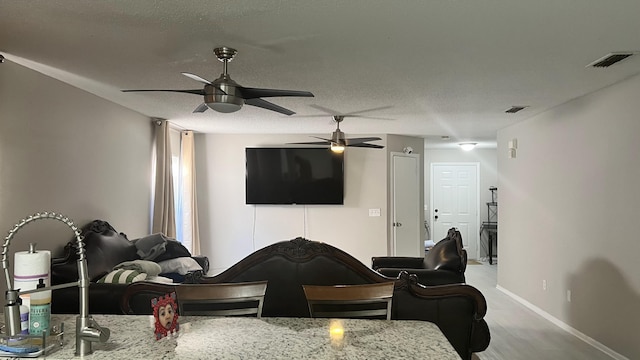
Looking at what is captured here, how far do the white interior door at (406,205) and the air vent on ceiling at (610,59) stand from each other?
4432 mm

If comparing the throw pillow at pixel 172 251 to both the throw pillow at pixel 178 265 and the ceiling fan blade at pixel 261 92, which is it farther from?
the ceiling fan blade at pixel 261 92

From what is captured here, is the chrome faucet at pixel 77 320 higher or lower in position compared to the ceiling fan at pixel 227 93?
lower

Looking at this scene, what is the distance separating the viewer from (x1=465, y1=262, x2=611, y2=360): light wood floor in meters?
4.04

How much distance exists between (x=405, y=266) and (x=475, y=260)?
5254 millimetres

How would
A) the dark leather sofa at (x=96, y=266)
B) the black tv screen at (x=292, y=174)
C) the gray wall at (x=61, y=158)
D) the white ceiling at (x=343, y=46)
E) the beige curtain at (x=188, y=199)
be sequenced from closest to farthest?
the white ceiling at (x=343, y=46) < the dark leather sofa at (x=96, y=266) < the gray wall at (x=61, y=158) < the beige curtain at (x=188, y=199) < the black tv screen at (x=292, y=174)

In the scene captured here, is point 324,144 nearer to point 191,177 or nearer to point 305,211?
point 305,211

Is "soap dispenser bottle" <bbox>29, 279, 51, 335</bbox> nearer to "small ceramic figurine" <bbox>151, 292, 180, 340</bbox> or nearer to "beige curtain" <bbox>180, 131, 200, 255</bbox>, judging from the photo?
"small ceramic figurine" <bbox>151, 292, 180, 340</bbox>

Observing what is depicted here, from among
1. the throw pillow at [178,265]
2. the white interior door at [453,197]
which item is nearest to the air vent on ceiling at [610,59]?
the throw pillow at [178,265]

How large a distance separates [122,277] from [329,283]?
175cm

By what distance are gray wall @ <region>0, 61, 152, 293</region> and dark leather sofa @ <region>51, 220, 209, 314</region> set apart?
16 cm

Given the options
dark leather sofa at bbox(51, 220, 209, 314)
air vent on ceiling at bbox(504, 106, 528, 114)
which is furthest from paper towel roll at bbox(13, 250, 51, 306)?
air vent on ceiling at bbox(504, 106, 528, 114)

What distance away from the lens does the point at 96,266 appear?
4.02 meters

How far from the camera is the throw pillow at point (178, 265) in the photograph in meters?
4.80

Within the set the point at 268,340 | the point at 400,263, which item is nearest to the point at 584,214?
the point at 400,263
